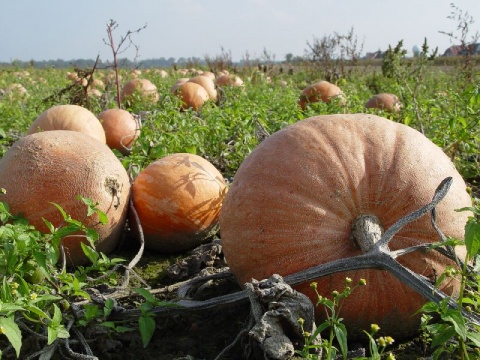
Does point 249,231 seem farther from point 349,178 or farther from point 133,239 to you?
point 133,239

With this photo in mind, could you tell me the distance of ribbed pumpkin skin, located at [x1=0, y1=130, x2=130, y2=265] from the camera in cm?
310

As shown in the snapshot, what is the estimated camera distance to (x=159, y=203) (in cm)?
356

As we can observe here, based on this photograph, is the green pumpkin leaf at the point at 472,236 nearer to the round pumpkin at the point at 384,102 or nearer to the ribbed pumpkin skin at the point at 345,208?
the ribbed pumpkin skin at the point at 345,208

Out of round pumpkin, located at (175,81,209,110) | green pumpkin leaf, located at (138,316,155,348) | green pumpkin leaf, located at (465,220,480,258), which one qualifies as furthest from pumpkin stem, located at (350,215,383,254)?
round pumpkin, located at (175,81,209,110)

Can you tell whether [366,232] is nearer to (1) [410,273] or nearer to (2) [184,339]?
(1) [410,273]

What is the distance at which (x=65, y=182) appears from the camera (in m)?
3.15

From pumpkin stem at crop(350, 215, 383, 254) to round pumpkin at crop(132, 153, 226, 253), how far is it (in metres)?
1.49

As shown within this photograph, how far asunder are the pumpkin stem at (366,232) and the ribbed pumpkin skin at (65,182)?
1.56 m

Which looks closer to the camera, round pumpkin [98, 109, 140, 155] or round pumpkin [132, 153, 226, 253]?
round pumpkin [132, 153, 226, 253]

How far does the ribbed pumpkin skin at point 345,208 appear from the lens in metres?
2.24

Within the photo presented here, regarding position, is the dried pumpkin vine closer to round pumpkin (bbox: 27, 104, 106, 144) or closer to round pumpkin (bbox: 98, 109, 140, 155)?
round pumpkin (bbox: 27, 104, 106, 144)

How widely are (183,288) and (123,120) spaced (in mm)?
3576

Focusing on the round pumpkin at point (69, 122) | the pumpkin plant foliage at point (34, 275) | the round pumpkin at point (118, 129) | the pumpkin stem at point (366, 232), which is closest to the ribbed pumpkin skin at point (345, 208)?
the pumpkin stem at point (366, 232)

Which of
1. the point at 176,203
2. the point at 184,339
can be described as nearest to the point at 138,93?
the point at 176,203
